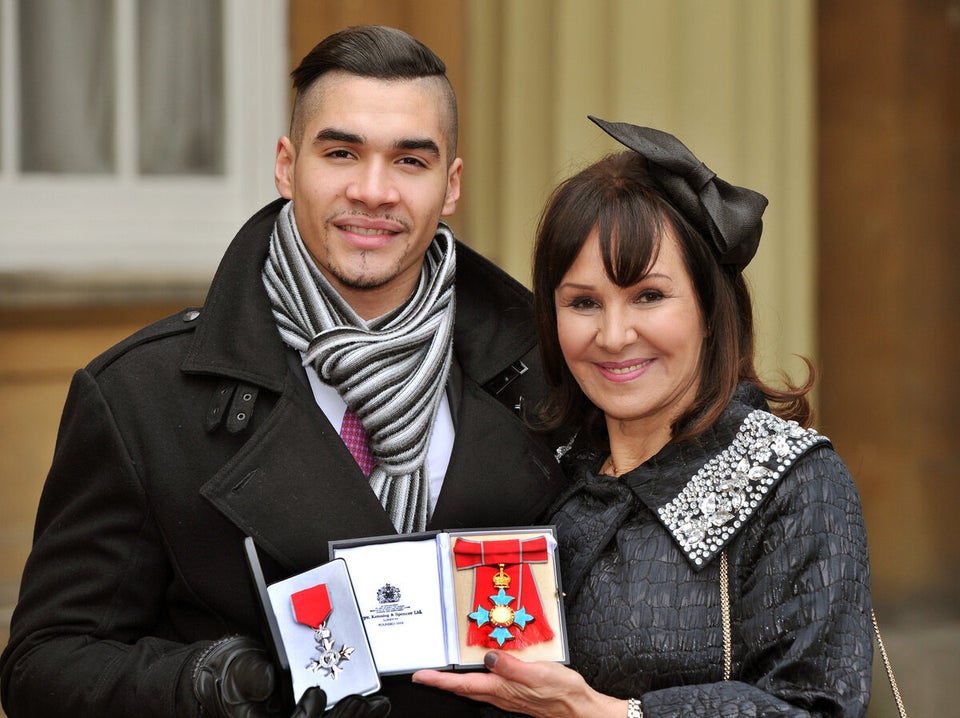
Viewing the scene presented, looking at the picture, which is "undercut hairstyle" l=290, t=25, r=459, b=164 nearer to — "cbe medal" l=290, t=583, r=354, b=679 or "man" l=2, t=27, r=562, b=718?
"man" l=2, t=27, r=562, b=718

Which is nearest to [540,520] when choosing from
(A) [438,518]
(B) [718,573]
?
(A) [438,518]

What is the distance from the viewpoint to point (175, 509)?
8.30 feet

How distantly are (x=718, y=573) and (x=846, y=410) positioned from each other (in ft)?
14.0

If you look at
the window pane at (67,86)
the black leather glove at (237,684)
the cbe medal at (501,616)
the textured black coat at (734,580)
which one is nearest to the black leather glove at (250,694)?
the black leather glove at (237,684)

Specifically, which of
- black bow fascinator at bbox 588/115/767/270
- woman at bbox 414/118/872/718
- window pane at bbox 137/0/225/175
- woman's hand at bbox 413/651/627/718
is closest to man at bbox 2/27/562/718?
woman's hand at bbox 413/651/627/718

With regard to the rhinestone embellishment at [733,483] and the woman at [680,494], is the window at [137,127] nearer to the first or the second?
the woman at [680,494]

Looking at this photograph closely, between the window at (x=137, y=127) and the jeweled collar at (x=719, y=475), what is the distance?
8.52 ft

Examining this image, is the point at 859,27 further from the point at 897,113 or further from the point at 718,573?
the point at 718,573

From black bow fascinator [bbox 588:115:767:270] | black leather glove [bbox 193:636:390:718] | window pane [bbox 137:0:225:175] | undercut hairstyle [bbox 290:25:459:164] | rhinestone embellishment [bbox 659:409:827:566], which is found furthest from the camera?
window pane [bbox 137:0:225:175]

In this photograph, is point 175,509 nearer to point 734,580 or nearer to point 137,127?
point 734,580

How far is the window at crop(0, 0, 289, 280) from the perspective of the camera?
4.67 meters

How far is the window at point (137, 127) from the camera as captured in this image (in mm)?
4672

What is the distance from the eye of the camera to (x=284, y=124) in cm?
484

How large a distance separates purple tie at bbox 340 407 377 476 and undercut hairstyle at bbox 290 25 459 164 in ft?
1.99
